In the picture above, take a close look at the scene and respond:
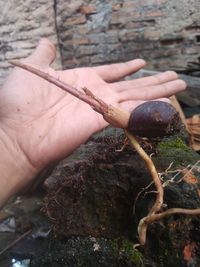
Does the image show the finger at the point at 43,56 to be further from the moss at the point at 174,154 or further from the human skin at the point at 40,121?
the moss at the point at 174,154

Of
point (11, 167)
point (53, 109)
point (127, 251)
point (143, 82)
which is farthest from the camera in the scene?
point (143, 82)

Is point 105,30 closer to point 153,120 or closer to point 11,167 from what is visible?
point 11,167

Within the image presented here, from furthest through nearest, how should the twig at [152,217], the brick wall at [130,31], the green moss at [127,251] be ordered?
1. the brick wall at [130,31]
2. the green moss at [127,251]
3. the twig at [152,217]

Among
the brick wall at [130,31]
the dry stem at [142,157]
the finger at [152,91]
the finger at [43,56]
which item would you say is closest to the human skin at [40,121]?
the finger at [152,91]

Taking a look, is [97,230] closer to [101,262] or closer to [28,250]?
[101,262]

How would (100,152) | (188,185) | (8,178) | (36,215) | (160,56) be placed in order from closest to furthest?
(188,185) → (100,152) → (8,178) → (36,215) → (160,56)

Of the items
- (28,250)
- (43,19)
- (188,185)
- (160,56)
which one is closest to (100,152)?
(188,185)

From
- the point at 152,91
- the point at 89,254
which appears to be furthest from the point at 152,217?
the point at 152,91
